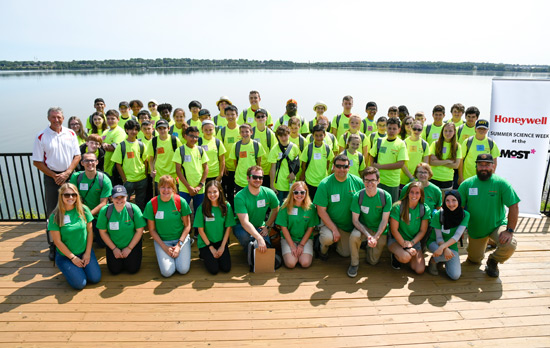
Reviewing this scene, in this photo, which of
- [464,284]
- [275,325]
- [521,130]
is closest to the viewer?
[275,325]

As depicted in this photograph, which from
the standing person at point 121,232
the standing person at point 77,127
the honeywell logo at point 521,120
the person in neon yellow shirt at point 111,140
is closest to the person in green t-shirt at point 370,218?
the standing person at point 121,232

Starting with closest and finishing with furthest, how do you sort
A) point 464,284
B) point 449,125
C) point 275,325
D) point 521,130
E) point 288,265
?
point 275,325, point 464,284, point 288,265, point 449,125, point 521,130

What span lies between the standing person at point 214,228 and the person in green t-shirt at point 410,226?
216cm

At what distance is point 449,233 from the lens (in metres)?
4.71

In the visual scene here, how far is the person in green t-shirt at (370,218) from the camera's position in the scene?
15.5 ft

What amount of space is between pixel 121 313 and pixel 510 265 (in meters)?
4.97

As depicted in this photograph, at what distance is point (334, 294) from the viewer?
168 inches

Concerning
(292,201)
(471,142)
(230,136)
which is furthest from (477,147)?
(230,136)

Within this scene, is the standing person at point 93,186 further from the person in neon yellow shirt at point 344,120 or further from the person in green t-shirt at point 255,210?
the person in neon yellow shirt at point 344,120

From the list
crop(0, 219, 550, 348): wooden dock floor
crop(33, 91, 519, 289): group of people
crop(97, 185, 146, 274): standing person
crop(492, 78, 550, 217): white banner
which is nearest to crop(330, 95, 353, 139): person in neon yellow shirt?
crop(33, 91, 519, 289): group of people

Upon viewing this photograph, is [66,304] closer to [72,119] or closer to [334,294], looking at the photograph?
[334,294]

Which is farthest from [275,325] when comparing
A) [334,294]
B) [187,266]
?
[187,266]

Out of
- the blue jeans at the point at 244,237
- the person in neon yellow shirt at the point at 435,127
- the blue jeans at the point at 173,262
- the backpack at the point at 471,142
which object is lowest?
the blue jeans at the point at 173,262

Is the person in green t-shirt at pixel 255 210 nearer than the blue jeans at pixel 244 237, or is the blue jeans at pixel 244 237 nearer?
the person in green t-shirt at pixel 255 210
